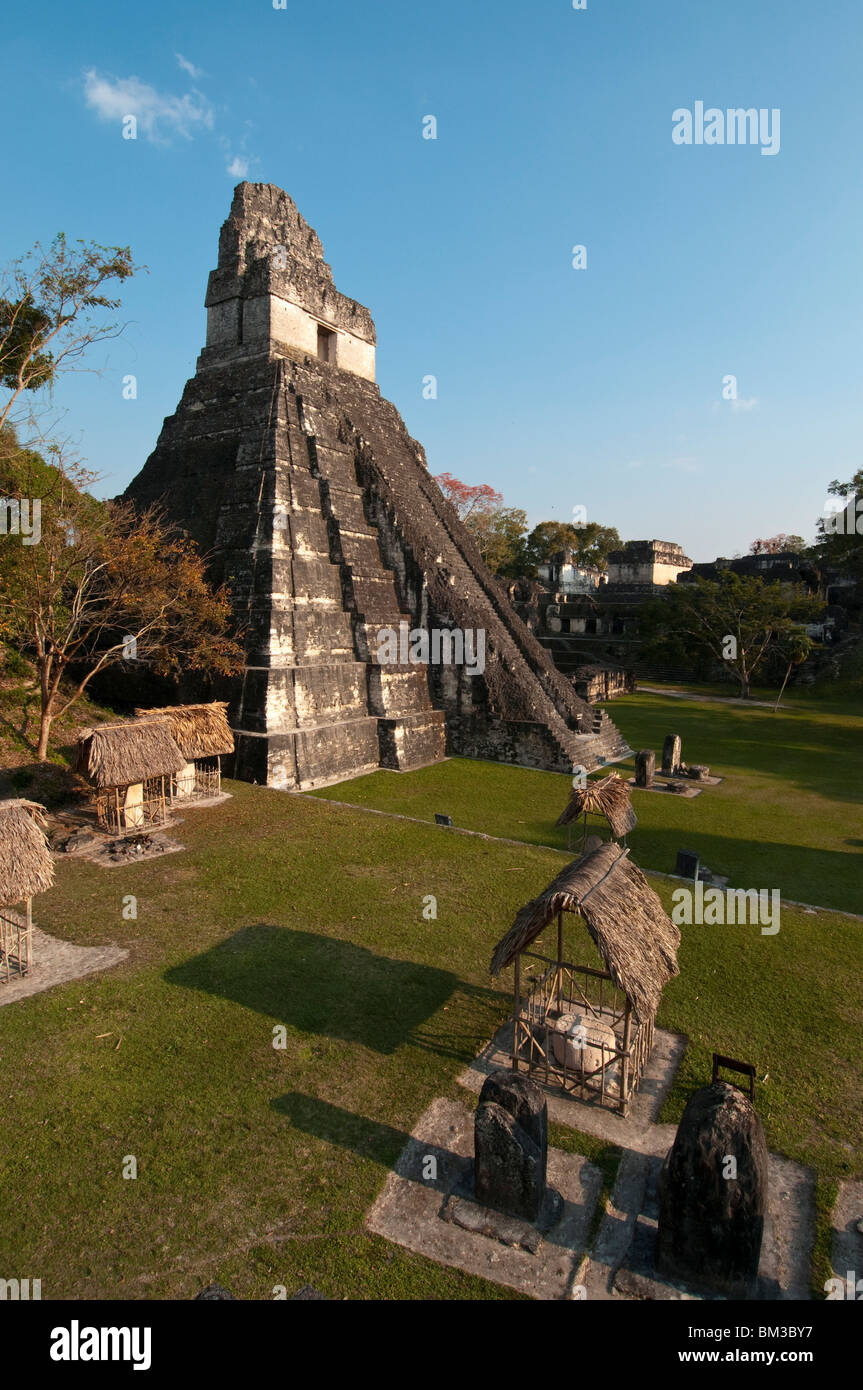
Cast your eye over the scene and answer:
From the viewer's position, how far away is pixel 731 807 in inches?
561

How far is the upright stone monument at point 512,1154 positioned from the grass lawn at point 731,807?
258 inches

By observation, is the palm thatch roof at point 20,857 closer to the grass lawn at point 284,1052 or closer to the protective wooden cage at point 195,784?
the grass lawn at point 284,1052

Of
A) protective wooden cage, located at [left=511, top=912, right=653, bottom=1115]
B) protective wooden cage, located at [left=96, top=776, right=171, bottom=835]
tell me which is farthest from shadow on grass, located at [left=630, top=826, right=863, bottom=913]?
protective wooden cage, located at [left=96, top=776, right=171, bottom=835]

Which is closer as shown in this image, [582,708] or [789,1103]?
[789,1103]

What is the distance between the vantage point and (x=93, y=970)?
734cm

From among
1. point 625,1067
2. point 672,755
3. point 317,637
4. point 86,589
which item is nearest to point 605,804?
point 625,1067

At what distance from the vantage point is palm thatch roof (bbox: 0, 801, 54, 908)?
23.0ft

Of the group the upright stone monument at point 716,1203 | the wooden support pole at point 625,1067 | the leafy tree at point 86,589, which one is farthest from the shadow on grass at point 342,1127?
the leafy tree at point 86,589

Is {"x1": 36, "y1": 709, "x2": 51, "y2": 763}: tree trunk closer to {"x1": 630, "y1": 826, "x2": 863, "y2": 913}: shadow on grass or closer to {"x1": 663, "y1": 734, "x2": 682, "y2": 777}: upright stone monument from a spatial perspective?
{"x1": 630, "y1": 826, "x2": 863, "y2": 913}: shadow on grass

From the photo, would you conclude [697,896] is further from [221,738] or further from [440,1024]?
[221,738]

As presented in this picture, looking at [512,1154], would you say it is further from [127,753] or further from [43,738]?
[43,738]

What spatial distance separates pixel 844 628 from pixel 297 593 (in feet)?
98.1
